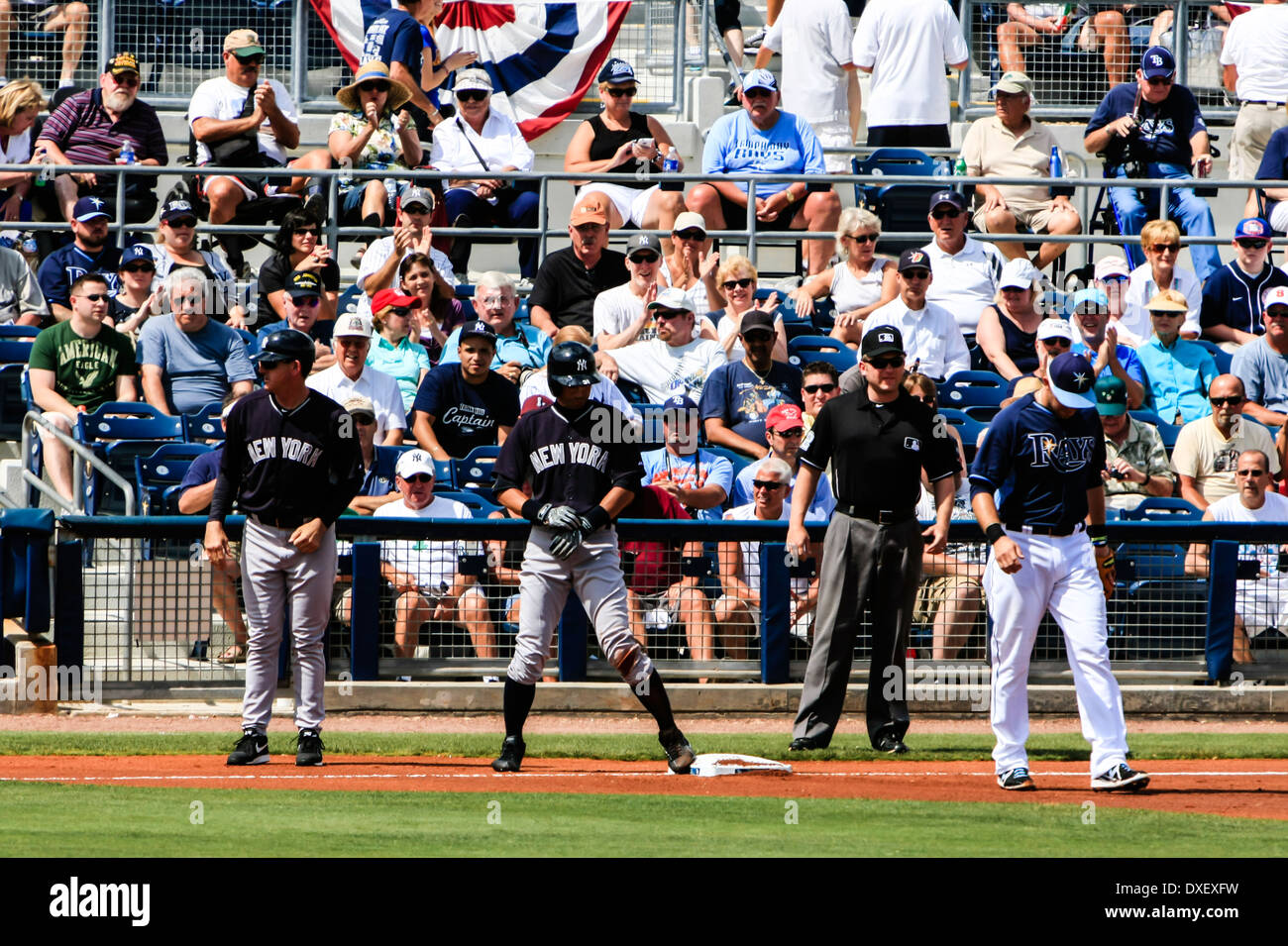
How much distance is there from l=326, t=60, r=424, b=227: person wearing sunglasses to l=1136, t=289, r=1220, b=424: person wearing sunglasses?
19.8 ft

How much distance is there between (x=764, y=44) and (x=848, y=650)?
32.0ft

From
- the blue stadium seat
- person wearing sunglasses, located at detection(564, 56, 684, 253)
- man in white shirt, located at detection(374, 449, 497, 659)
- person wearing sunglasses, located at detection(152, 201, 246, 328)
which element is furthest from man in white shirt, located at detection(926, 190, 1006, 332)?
the blue stadium seat

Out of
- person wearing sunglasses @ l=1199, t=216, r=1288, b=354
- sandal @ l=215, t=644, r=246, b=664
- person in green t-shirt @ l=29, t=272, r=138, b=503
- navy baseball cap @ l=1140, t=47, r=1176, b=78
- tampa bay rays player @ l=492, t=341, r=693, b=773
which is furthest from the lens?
navy baseball cap @ l=1140, t=47, r=1176, b=78

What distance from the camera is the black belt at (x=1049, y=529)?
26.9ft

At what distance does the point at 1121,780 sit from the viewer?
805cm

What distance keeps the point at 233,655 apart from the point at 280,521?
215cm

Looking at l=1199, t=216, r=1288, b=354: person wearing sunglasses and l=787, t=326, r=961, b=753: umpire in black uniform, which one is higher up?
l=1199, t=216, r=1288, b=354: person wearing sunglasses

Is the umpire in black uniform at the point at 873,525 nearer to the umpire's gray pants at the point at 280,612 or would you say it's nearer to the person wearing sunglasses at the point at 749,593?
the person wearing sunglasses at the point at 749,593

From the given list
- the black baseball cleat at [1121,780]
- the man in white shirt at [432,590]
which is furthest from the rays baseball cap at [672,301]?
the black baseball cleat at [1121,780]

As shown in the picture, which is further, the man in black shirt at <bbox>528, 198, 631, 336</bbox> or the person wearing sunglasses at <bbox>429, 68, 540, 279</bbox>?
the person wearing sunglasses at <bbox>429, 68, 540, 279</bbox>

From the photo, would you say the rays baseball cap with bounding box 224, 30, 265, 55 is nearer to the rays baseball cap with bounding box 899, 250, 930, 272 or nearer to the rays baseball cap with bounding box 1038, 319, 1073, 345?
the rays baseball cap with bounding box 899, 250, 930, 272

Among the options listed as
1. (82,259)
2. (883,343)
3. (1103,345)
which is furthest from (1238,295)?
(82,259)

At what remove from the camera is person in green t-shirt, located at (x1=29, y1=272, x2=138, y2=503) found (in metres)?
12.3

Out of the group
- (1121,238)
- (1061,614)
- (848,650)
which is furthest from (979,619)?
(1121,238)
